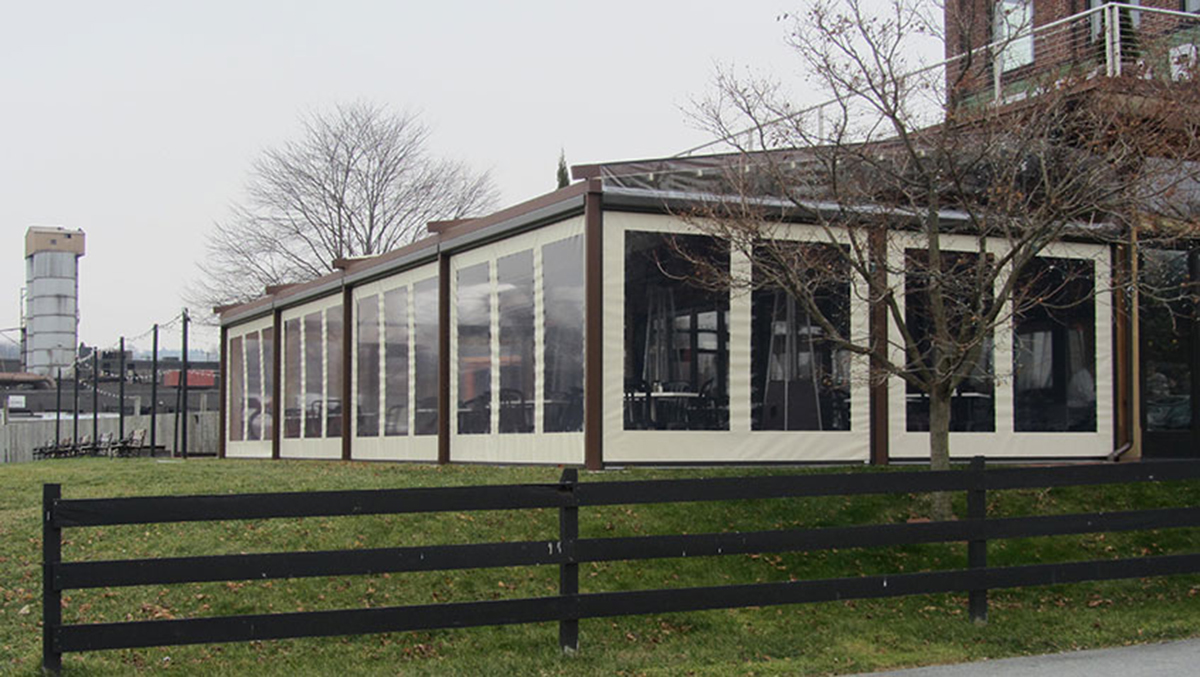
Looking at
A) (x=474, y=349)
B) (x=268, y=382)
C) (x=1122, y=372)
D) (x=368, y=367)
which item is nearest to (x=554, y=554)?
(x=474, y=349)

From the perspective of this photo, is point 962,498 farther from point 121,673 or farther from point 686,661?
point 121,673

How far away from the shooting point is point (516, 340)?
14258 mm

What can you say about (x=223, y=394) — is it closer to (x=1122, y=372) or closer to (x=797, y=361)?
(x=797, y=361)

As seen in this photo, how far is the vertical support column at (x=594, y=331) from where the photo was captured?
1259 centimetres

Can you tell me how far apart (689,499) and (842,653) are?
1.34 meters

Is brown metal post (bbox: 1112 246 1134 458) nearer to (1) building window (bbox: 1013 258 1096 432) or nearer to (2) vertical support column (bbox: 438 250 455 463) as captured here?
(1) building window (bbox: 1013 258 1096 432)

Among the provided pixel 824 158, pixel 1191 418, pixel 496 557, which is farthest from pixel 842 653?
pixel 1191 418

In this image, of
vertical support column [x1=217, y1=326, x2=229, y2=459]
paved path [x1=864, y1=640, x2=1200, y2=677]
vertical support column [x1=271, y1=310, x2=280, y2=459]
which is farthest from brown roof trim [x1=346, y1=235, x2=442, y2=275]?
paved path [x1=864, y1=640, x2=1200, y2=677]

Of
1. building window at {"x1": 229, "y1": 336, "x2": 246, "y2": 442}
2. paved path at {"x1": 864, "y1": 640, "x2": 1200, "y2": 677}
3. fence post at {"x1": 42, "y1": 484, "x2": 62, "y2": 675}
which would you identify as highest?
building window at {"x1": 229, "y1": 336, "x2": 246, "y2": 442}

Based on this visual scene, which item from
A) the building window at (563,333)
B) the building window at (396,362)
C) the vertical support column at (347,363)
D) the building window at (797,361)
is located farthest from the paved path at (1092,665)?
the vertical support column at (347,363)

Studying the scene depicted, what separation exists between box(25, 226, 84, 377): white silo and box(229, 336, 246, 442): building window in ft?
106

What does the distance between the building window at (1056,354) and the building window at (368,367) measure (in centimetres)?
898

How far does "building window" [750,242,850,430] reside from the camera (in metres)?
13.2

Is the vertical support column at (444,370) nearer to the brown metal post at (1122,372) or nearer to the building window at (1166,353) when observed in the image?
the brown metal post at (1122,372)
